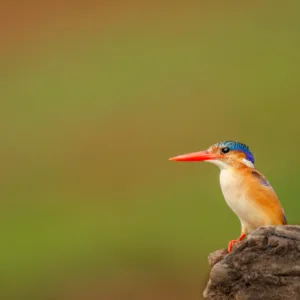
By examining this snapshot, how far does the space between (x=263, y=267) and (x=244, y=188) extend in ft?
0.99

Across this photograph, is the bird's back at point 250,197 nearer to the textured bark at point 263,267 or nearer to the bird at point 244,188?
the bird at point 244,188

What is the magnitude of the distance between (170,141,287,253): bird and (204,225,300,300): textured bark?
0.17 meters

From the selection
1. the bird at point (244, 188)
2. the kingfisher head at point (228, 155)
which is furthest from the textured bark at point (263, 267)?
the kingfisher head at point (228, 155)

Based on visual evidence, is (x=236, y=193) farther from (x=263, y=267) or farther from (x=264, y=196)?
(x=263, y=267)

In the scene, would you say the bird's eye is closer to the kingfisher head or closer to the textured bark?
the kingfisher head

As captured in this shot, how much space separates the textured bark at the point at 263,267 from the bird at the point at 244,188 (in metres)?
0.17

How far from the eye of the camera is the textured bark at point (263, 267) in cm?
217

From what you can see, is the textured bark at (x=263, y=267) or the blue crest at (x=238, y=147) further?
the blue crest at (x=238, y=147)

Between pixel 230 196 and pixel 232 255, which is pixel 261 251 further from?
pixel 230 196

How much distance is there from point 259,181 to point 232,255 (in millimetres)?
306

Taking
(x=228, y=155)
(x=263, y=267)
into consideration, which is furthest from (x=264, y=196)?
(x=263, y=267)

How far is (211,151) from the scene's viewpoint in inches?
98.3

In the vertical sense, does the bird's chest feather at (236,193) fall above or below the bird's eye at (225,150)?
below

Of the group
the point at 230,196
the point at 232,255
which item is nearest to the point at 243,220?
the point at 230,196
